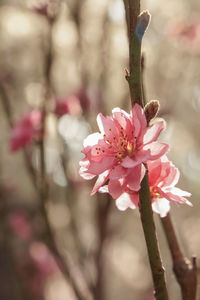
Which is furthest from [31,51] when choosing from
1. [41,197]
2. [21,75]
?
[41,197]

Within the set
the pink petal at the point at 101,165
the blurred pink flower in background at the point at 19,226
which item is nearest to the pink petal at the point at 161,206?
the pink petal at the point at 101,165

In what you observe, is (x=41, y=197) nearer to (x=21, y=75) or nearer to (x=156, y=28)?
(x=156, y=28)

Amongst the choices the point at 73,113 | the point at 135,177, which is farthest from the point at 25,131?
the point at 135,177

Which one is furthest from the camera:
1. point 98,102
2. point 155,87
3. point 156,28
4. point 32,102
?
point 156,28

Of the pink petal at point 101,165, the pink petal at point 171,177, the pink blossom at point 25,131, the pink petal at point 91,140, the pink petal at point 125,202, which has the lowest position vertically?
the pink blossom at point 25,131

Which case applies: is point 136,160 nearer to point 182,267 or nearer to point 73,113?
point 182,267

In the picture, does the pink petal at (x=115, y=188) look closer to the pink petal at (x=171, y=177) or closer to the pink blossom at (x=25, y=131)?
the pink petal at (x=171, y=177)
